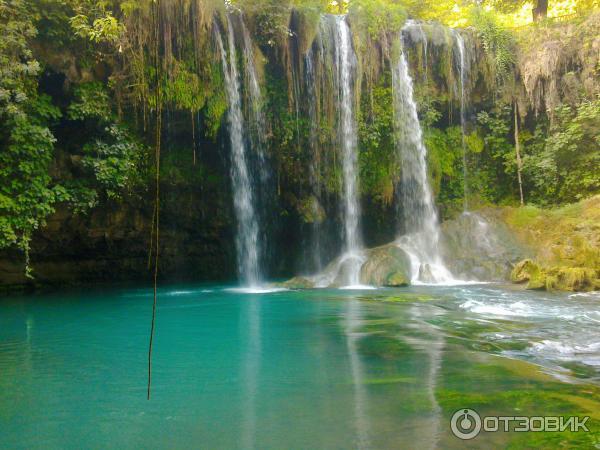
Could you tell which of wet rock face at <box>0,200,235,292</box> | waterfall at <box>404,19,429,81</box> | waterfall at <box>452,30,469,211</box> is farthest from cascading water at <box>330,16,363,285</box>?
wet rock face at <box>0,200,235,292</box>

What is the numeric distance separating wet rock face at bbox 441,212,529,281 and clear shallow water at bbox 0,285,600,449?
173 inches

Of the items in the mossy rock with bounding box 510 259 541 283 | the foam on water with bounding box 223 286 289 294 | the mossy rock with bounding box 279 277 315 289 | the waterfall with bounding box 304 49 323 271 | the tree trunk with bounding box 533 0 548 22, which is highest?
the tree trunk with bounding box 533 0 548 22

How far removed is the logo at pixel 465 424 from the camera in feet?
11.3

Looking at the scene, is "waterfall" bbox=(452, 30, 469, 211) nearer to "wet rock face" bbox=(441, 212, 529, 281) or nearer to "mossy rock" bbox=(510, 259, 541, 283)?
"wet rock face" bbox=(441, 212, 529, 281)

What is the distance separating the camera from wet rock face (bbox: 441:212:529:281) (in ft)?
45.1

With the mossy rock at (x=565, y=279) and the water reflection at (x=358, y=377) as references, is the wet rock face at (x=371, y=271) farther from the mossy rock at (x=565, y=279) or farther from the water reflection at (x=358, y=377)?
the water reflection at (x=358, y=377)

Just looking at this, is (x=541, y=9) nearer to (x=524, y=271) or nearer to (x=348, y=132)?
(x=348, y=132)

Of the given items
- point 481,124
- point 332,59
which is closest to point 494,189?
point 481,124

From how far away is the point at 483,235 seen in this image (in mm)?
14898

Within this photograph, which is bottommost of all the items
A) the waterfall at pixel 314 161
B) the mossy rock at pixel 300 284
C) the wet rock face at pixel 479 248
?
the mossy rock at pixel 300 284

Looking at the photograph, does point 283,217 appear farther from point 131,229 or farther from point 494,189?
point 494,189

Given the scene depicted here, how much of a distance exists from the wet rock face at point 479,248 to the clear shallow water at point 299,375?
4.40 meters

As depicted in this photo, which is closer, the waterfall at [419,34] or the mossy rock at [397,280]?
the mossy rock at [397,280]

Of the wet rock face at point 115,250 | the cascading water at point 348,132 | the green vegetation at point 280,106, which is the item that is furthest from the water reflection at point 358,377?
the wet rock face at point 115,250
